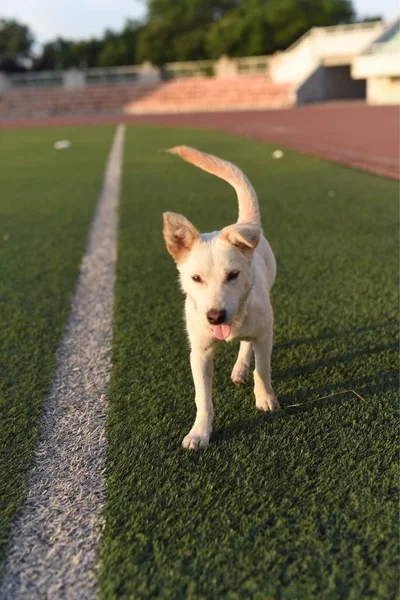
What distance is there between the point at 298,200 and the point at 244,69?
176 feet

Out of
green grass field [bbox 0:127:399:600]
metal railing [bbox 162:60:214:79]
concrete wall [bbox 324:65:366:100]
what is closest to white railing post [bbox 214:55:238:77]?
metal railing [bbox 162:60:214:79]

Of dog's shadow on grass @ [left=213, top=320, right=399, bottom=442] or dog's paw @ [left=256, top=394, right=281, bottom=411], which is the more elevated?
dog's paw @ [left=256, top=394, right=281, bottom=411]

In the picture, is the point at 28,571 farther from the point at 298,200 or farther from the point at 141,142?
the point at 141,142

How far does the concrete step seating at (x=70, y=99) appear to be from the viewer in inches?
1849

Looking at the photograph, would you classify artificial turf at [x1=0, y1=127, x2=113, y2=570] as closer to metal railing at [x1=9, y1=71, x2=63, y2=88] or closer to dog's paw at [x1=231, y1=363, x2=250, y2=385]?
dog's paw at [x1=231, y1=363, x2=250, y2=385]

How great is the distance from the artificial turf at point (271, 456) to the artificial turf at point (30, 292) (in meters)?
0.40

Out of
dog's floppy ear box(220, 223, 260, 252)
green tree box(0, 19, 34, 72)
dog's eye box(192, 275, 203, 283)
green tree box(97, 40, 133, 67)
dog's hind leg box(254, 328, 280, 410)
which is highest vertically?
green tree box(0, 19, 34, 72)

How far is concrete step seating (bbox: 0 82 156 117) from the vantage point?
47.0m

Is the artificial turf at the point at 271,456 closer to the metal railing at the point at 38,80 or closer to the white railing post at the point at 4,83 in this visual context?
the metal railing at the point at 38,80

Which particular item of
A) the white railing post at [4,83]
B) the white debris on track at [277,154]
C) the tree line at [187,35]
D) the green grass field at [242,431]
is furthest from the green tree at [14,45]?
the green grass field at [242,431]

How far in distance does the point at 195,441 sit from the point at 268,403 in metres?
0.45

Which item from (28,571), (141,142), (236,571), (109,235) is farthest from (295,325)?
(141,142)

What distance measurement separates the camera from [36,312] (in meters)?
3.88

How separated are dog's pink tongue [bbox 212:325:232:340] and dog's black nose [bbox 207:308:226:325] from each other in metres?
0.09
